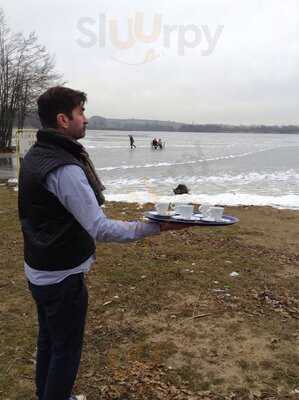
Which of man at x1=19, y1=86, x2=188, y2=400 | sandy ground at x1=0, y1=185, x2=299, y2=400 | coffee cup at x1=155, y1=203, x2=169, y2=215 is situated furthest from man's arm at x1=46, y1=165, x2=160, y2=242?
sandy ground at x1=0, y1=185, x2=299, y2=400

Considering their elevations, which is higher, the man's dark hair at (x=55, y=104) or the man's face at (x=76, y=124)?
the man's dark hair at (x=55, y=104)

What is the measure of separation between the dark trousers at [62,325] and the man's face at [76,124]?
0.78 metres

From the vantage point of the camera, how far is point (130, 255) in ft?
23.2

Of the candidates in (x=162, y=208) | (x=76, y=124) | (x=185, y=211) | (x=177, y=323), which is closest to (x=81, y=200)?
(x=76, y=124)

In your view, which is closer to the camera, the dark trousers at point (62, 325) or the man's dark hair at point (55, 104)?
the man's dark hair at point (55, 104)

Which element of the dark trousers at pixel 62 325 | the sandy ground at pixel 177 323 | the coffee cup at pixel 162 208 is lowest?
the sandy ground at pixel 177 323

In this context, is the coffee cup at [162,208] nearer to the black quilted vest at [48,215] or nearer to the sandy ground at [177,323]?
the black quilted vest at [48,215]

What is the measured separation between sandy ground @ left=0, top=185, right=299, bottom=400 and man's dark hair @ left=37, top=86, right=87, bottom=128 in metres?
2.24

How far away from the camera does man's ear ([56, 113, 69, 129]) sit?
7.64ft

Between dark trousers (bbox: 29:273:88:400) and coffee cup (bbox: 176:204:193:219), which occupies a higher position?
coffee cup (bbox: 176:204:193:219)

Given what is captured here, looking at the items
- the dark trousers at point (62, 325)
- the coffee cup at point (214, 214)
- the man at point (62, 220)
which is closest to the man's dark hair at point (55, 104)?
the man at point (62, 220)

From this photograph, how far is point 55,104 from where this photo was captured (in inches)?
91.4

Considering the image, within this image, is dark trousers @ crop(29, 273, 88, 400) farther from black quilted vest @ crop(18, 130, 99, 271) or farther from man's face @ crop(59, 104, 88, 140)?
man's face @ crop(59, 104, 88, 140)

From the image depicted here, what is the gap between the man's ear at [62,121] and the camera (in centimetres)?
233
